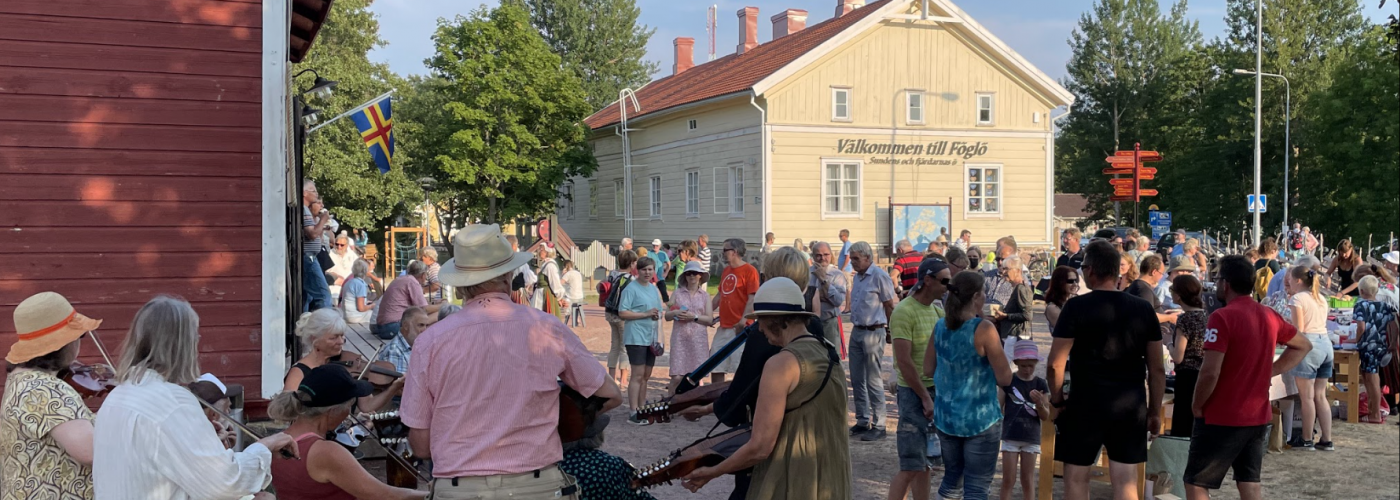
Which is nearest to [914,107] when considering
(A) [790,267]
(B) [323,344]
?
(A) [790,267]

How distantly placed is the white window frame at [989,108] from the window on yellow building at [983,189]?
4.07 ft

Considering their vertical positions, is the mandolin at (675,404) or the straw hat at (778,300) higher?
the straw hat at (778,300)

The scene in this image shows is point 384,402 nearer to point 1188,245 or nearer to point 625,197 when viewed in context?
point 1188,245

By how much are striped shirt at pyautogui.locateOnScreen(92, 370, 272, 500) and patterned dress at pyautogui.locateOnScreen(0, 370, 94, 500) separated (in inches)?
14.7

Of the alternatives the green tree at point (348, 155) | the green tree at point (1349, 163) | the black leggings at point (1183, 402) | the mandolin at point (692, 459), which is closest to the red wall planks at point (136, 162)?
the mandolin at point (692, 459)

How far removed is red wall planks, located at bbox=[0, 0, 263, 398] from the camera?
20.6 ft

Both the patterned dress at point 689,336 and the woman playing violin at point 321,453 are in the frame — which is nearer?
the woman playing violin at point 321,453

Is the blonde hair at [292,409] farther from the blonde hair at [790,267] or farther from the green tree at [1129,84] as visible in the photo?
the green tree at [1129,84]

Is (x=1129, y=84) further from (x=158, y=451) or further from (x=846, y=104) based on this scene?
(x=158, y=451)

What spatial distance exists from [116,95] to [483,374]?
4586mm

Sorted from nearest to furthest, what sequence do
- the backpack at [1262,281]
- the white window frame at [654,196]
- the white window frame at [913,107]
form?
the backpack at [1262,281] → the white window frame at [913,107] → the white window frame at [654,196]

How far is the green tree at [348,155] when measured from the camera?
33.6 metres

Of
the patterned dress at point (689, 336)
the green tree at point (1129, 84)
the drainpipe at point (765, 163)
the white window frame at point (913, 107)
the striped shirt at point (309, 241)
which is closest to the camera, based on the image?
the patterned dress at point (689, 336)

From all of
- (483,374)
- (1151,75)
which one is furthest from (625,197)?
(1151,75)
